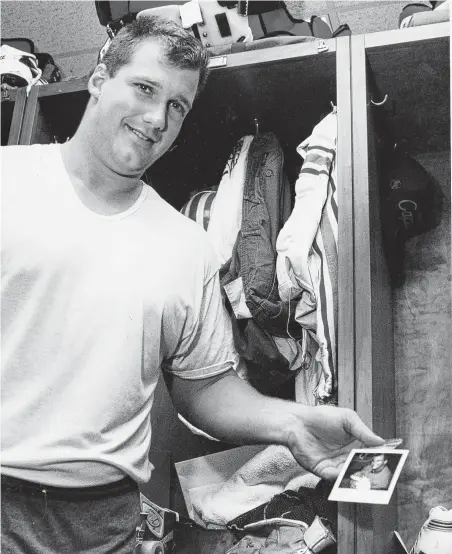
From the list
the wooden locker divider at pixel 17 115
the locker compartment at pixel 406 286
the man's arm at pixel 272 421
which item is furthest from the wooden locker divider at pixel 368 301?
the wooden locker divider at pixel 17 115

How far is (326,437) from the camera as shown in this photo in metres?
1.36

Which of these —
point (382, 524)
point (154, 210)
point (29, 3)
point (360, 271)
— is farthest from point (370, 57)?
point (29, 3)

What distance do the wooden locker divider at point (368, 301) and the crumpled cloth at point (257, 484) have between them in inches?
8.6

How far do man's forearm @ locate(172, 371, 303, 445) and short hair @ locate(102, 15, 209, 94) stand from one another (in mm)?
715

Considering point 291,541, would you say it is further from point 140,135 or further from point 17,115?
point 17,115

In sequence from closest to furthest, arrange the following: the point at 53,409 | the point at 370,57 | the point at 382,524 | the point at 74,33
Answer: the point at 53,409 < the point at 382,524 < the point at 370,57 < the point at 74,33

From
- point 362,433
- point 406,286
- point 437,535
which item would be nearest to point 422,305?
point 406,286

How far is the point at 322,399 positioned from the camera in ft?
5.38

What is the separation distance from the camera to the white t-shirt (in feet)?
4.46

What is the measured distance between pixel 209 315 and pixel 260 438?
11.8 inches

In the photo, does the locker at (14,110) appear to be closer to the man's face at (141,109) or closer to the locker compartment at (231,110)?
the locker compartment at (231,110)

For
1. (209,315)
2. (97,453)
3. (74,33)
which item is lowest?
(97,453)

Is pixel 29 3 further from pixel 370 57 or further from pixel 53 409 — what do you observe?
pixel 53 409

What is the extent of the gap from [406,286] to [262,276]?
68 cm
